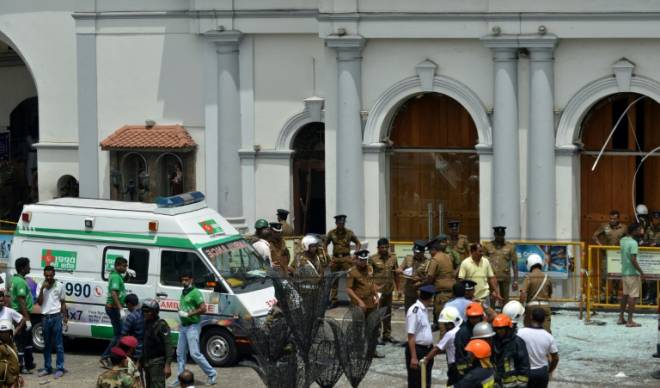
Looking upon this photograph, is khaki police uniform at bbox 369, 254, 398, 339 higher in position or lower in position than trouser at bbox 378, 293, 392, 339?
higher

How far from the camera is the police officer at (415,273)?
25156 millimetres

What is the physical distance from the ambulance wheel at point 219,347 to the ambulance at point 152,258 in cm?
1

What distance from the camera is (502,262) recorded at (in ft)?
86.6

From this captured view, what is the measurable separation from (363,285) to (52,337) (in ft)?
14.4

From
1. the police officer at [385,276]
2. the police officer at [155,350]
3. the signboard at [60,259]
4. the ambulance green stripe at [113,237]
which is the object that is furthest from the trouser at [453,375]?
the signboard at [60,259]

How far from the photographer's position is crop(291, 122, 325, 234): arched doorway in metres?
31.6

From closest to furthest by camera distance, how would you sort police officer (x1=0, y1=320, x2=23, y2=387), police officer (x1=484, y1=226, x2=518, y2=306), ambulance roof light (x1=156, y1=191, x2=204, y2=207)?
police officer (x1=0, y1=320, x2=23, y2=387), ambulance roof light (x1=156, y1=191, x2=204, y2=207), police officer (x1=484, y1=226, x2=518, y2=306)

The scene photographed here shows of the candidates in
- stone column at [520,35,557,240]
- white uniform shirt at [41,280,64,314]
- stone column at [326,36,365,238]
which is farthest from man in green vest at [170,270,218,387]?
stone column at [520,35,557,240]

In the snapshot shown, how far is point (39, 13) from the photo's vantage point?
3331cm

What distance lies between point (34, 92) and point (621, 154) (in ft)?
47.7

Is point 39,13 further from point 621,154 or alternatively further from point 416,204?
point 621,154

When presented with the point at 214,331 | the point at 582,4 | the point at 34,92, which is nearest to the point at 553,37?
the point at 582,4

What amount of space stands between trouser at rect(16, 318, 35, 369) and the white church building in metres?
7.01

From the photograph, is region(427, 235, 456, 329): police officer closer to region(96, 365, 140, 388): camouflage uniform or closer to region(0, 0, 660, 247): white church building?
region(0, 0, 660, 247): white church building
